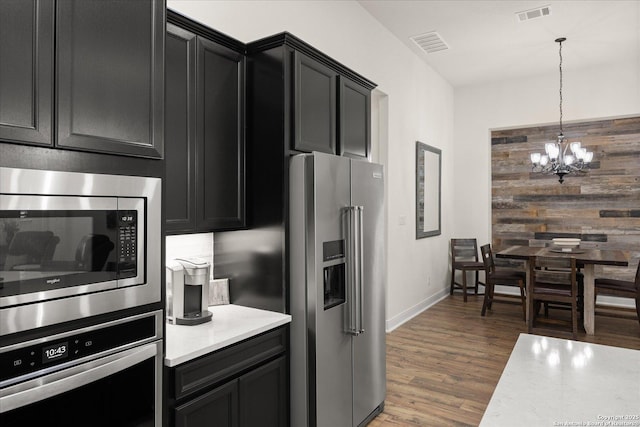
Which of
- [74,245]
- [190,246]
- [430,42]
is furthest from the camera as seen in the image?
[430,42]

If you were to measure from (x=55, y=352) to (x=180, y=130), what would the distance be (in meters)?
1.15

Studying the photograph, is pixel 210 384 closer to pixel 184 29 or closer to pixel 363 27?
pixel 184 29

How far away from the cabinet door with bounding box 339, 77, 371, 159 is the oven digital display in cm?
194

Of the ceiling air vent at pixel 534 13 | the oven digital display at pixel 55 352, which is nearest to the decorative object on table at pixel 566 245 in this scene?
the ceiling air vent at pixel 534 13

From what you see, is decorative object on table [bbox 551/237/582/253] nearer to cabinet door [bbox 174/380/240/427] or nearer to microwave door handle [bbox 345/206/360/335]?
microwave door handle [bbox 345/206/360/335]

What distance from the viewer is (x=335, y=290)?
8.46 feet

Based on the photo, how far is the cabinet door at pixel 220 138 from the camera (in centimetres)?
223

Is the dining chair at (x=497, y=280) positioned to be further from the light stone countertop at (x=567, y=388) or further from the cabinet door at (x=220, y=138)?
the light stone countertop at (x=567, y=388)

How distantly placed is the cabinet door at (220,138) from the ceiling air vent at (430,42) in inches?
127

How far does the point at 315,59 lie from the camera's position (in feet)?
8.43

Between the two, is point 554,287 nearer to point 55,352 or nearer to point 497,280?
point 497,280

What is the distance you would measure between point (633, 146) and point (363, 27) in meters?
4.29

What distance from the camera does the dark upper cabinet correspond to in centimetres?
208

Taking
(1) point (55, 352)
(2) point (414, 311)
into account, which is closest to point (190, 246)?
(1) point (55, 352)
